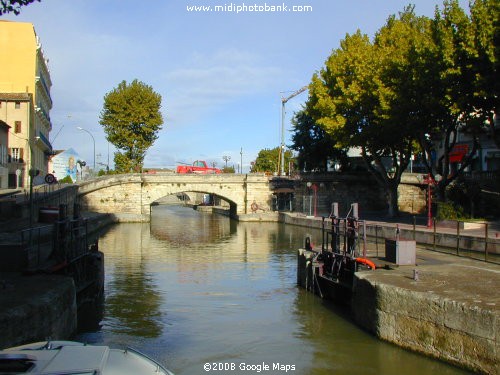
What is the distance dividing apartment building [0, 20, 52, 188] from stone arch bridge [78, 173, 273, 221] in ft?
21.5

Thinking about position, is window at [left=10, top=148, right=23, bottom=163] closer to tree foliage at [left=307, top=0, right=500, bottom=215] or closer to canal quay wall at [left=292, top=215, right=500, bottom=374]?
tree foliage at [left=307, top=0, right=500, bottom=215]

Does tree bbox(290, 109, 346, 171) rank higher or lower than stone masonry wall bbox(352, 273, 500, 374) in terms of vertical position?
higher

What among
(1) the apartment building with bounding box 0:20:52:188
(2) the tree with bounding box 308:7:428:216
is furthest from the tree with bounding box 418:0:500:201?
(1) the apartment building with bounding box 0:20:52:188

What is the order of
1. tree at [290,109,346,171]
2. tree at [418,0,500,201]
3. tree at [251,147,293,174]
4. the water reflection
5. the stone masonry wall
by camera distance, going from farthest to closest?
1. tree at [251,147,293,174]
2. tree at [290,109,346,171]
3. tree at [418,0,500,201]
4. the water reflection
5. the stone masonry wall

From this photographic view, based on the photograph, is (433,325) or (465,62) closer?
(433,325)

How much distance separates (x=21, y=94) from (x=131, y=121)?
1624cm

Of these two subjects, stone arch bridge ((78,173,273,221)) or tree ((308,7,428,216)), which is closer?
tree ((308,7,428,216))

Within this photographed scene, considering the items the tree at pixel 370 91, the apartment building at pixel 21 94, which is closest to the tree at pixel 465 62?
the tree at pixel 370 91

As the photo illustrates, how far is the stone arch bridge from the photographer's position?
56.9 metres

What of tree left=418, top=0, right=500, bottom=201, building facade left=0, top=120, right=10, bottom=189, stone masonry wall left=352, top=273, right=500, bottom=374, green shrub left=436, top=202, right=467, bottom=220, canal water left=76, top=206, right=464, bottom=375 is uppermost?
tree left=418, top=0, right=500, bottom=201

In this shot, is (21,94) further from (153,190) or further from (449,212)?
(449,212)

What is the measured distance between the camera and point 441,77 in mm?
29531

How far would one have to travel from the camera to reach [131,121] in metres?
67.8

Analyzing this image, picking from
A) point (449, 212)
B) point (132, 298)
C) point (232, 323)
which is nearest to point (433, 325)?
point (232, 323)
